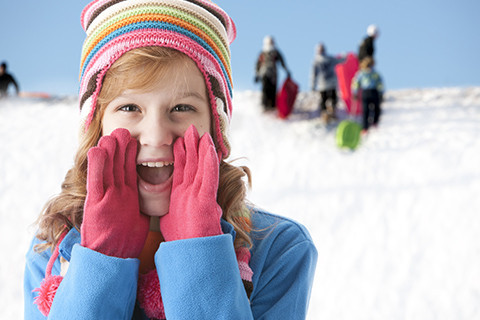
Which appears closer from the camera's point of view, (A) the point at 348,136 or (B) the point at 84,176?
(B) the point at 84,176

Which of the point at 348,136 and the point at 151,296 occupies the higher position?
the point at 348,136

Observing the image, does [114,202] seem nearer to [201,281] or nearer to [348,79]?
[201,281]

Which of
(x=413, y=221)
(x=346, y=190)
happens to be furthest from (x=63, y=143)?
(x=413, y=221)

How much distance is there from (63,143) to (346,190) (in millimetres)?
4526

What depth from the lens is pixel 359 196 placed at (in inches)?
211

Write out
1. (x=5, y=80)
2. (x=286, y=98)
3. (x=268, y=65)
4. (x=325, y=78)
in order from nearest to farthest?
(x=268, y=65) < (x=286, y=98) < (x=325, y=78) < (x=5, y=80)

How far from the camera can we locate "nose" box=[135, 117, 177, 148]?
1.26 metres

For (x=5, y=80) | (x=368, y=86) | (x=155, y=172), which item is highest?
(x=5, y=80)

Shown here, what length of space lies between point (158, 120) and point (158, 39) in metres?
0.25

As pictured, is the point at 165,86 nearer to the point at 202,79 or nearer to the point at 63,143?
the point at 202,79

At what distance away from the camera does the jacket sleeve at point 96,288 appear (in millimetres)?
1115

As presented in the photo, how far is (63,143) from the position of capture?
718 cm

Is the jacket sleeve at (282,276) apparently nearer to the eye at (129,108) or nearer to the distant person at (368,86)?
the eye at (129,108)

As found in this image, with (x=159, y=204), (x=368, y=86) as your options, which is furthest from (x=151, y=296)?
(x=368, y=86)
